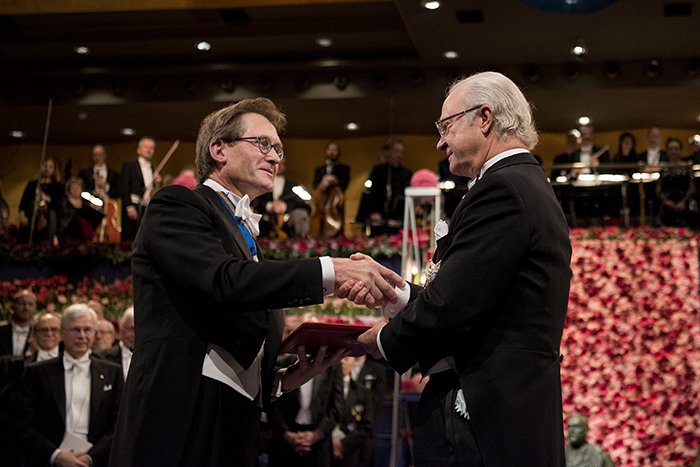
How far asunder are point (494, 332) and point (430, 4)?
31.1 feet

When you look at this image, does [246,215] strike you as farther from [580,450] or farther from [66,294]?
[66,294]

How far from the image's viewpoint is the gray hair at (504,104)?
2.92 metres

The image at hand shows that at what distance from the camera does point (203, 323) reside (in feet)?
9.46

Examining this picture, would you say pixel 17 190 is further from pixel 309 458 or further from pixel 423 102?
pixel 309 458

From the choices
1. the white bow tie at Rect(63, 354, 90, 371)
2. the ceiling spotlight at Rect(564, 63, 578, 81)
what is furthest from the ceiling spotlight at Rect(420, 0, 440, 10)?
the white bow tie at Rect(63, 354, 90, 371)

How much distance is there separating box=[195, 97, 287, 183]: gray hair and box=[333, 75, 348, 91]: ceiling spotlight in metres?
10.8

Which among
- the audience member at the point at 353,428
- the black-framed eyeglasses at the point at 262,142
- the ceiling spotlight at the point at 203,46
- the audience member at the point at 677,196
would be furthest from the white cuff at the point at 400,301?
the ceiling spotlight at the point at 203,46

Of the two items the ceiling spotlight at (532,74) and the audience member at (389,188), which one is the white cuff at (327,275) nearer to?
the audience member at (389,188)

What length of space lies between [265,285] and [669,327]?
8053 millimetres

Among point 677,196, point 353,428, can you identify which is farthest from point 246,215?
point 677,196

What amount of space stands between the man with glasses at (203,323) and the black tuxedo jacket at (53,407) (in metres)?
3.22

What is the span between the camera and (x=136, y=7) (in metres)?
12.6

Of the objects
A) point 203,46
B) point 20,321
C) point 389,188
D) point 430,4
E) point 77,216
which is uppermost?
point 203,46

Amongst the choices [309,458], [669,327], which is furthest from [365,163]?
[309,458]
